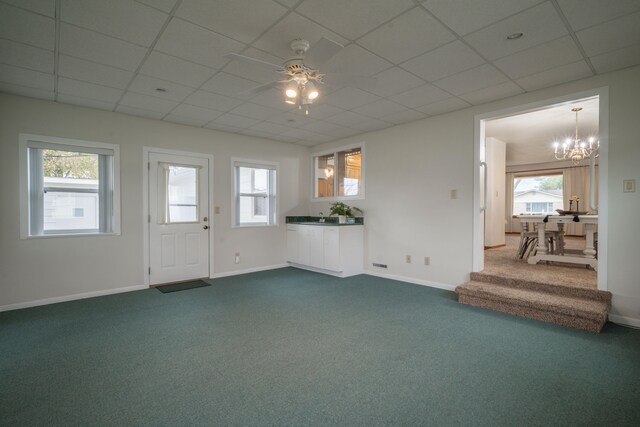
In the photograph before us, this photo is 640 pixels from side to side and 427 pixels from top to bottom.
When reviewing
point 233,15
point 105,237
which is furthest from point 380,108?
point 105,237

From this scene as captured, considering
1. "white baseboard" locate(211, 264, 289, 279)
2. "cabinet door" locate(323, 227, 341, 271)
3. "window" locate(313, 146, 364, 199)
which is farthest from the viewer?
"window" locate(313, 146, 364, 199)

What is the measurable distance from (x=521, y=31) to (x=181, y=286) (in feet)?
16.6

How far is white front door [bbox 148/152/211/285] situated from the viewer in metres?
4.85

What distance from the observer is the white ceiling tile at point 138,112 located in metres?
4.29

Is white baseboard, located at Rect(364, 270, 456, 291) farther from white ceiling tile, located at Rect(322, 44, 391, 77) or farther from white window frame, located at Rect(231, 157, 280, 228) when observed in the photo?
white ceiling tile, located at Rect(322, 44, 391, 77)

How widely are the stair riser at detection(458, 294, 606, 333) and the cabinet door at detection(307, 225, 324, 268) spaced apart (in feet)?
8.02

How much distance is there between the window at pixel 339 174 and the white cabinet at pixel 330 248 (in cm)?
87

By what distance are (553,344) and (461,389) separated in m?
1.29

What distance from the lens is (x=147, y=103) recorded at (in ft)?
13.4

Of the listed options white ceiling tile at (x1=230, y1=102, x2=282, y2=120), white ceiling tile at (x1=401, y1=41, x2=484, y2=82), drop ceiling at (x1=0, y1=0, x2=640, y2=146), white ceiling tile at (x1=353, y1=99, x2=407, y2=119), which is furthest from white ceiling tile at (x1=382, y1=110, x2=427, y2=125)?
white ceiling tile at (x1=230, y1=102, x2=282, y2=120)

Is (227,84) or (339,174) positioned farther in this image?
(339,174)

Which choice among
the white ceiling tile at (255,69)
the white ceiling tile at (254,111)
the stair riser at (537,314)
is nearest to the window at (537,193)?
the stair riser at (537,314)

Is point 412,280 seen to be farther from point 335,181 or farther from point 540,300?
point 335,181

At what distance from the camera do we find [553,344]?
9.04 feet
